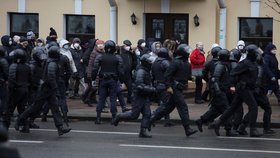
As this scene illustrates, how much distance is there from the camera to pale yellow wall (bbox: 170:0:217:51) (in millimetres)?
22641

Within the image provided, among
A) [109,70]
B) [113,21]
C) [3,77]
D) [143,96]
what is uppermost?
[113,21]

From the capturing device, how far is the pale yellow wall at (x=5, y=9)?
81.1 feet

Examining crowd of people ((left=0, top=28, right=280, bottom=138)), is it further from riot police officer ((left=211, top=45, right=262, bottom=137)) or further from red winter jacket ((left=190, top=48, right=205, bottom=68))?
red winter jacket ((left=190, top=48, right=205, bottom=68))

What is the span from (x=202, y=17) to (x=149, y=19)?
1826mm

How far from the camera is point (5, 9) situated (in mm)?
24797

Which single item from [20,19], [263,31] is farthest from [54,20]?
[263,31]

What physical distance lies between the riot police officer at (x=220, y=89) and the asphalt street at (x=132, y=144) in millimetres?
328

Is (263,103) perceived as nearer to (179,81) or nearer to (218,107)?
(218,107)

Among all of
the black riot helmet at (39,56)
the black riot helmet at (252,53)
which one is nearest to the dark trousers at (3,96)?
the black riot helmet at (39,56)

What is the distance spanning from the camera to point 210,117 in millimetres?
13211

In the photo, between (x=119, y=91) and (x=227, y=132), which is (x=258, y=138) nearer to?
(x=227, y=132)

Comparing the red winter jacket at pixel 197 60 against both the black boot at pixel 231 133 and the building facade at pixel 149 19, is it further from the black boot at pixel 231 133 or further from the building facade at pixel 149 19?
the black boot at pixel 231 133

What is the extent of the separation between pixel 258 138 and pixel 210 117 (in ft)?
3.34

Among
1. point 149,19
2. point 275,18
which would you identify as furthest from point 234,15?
point 149,19
